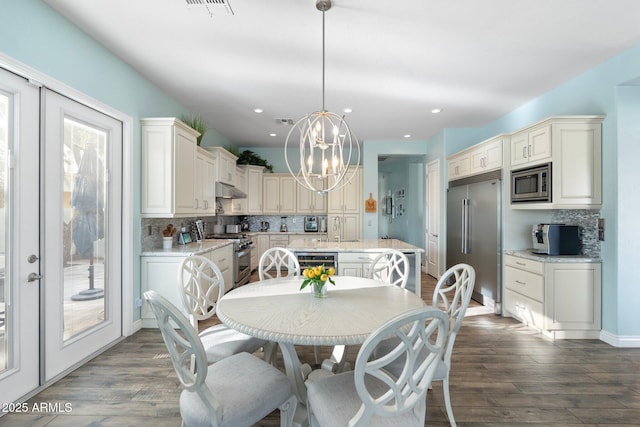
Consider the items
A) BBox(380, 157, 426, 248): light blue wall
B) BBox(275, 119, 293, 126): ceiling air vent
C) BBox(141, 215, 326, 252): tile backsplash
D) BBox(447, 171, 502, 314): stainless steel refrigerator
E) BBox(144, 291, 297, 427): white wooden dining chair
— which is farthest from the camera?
BBox(380, 157, 426, 248): light blue wall

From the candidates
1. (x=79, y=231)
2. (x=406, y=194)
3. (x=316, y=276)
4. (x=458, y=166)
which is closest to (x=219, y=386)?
(x=316, y=276)

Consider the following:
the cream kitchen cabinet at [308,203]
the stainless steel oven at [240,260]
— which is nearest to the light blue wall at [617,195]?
the stainless steel oven at [240,260]

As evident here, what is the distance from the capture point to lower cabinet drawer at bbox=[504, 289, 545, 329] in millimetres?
3291

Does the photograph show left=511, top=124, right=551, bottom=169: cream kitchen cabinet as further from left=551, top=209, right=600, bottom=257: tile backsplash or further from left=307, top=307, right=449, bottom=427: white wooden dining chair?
left=307, top=307, right=449, bottom=427: white wooden dining chair

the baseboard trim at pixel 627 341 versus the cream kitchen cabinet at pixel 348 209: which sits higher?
the cream kitchen cabinet at pixel 348 209

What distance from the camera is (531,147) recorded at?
3.46m

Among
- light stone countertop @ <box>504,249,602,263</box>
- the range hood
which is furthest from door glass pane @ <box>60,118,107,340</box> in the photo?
light stone countertop @ <box>504,249,602,263</box>

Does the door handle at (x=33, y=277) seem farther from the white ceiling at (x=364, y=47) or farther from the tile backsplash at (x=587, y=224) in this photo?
the tile backsplash at (x=587, y=224)

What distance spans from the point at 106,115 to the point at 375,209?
15.1ft

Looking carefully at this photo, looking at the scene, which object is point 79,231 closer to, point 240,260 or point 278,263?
point 278,263

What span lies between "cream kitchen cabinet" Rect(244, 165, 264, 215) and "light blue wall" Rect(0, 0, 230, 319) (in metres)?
2.97

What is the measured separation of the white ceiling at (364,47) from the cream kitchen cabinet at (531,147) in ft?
1.87

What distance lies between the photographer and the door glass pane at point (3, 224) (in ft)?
6.43

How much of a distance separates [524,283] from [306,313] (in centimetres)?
293
